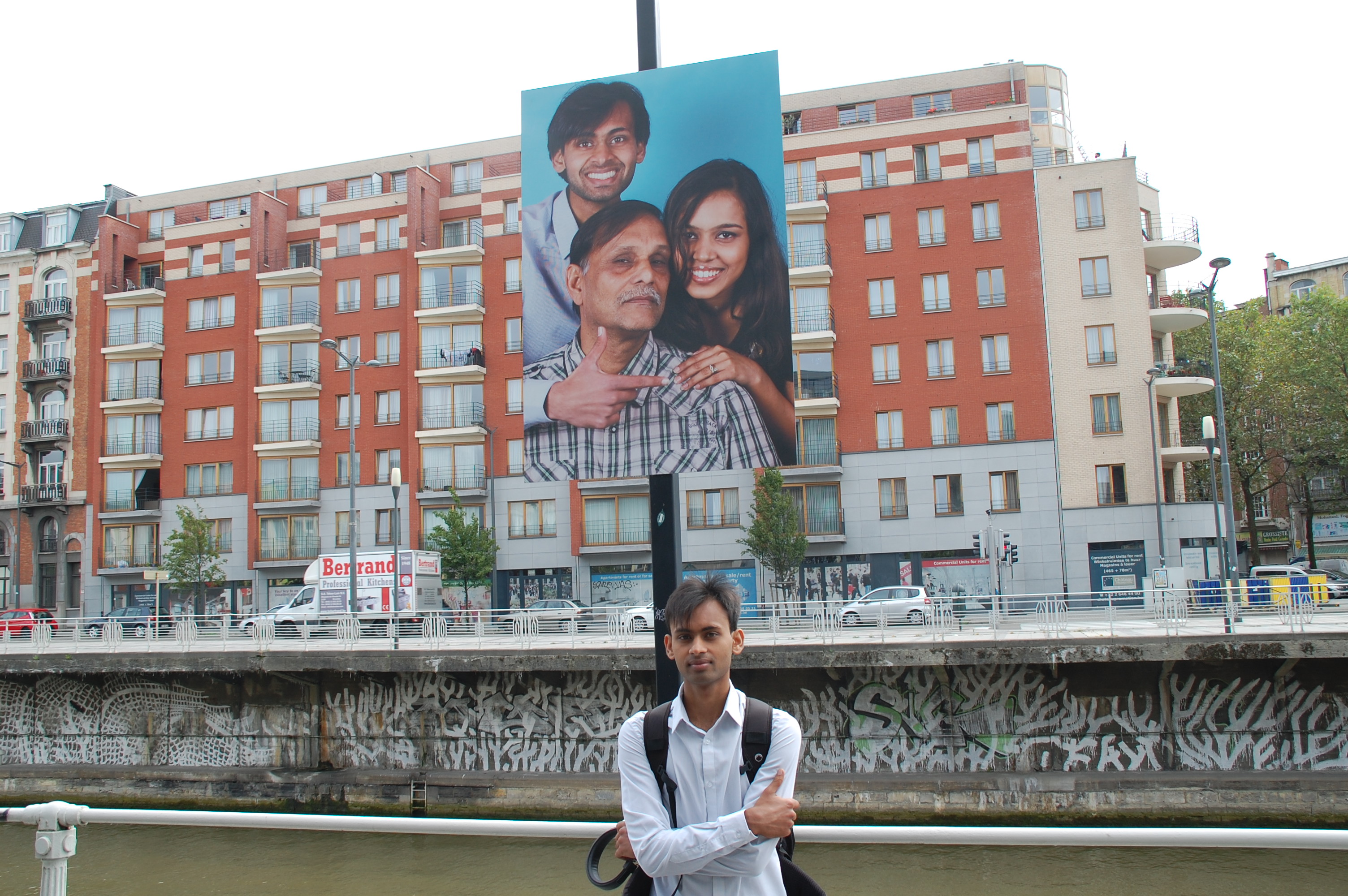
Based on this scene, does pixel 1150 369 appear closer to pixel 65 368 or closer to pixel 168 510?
pixel 168 510

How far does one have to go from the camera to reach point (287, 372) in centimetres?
4656

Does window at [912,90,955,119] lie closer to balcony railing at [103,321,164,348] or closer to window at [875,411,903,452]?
window at [875,411,903,452]

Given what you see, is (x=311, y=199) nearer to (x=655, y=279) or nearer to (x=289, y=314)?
(x=289, y=314)

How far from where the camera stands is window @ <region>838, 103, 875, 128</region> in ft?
141

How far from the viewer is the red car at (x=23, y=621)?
2725 centimetres

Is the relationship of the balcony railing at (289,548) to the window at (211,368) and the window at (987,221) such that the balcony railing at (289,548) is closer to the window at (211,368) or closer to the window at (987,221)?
the window at (211,368)

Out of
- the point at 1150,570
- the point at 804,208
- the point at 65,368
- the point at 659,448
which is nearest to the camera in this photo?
the point at 659,448

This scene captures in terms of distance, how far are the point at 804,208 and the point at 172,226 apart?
3126 centimetres

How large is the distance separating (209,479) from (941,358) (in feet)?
109

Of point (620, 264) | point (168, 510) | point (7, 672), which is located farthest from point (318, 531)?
point (620, 264)

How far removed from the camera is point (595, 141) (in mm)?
12922

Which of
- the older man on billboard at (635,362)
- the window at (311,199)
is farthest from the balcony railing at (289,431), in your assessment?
the older man on billboard at (635,362)

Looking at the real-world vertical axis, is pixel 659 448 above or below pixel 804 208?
below

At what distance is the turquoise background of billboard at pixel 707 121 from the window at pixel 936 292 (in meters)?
28.7
